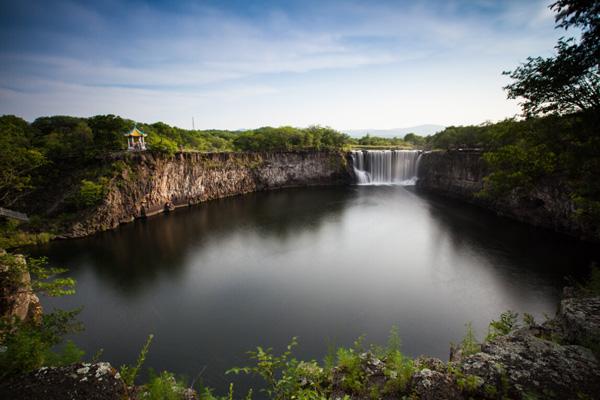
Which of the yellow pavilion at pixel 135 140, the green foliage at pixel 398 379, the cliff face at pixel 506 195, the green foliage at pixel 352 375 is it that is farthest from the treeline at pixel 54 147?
the cliff face at pixel 506 195

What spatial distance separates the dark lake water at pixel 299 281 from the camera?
13.5 m

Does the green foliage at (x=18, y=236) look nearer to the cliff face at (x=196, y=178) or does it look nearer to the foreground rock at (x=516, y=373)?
the cliff face at (x=196, y=178)

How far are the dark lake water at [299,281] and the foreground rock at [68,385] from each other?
7145 mm

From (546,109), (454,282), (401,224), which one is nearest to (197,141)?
(401,224)

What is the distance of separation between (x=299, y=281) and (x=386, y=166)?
1767 inches

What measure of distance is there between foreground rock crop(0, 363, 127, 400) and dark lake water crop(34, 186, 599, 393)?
23.4 feet

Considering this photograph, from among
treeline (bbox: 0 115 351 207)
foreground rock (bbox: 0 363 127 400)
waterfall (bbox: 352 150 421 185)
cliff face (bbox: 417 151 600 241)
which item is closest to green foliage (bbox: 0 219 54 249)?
treeline (bbox: 0 115 351 207)

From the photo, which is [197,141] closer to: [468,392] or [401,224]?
[401,224]

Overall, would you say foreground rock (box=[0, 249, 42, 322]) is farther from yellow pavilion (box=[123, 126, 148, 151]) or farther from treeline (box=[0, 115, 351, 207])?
yellow pavilion (box=[123, 126, 148, 151])

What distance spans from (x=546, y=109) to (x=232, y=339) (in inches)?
629

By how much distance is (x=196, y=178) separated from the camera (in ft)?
144

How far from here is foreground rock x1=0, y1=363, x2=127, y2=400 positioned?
418 centimetres

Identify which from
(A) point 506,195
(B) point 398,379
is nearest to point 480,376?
(B) point 398,379

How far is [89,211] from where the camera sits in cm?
2950
